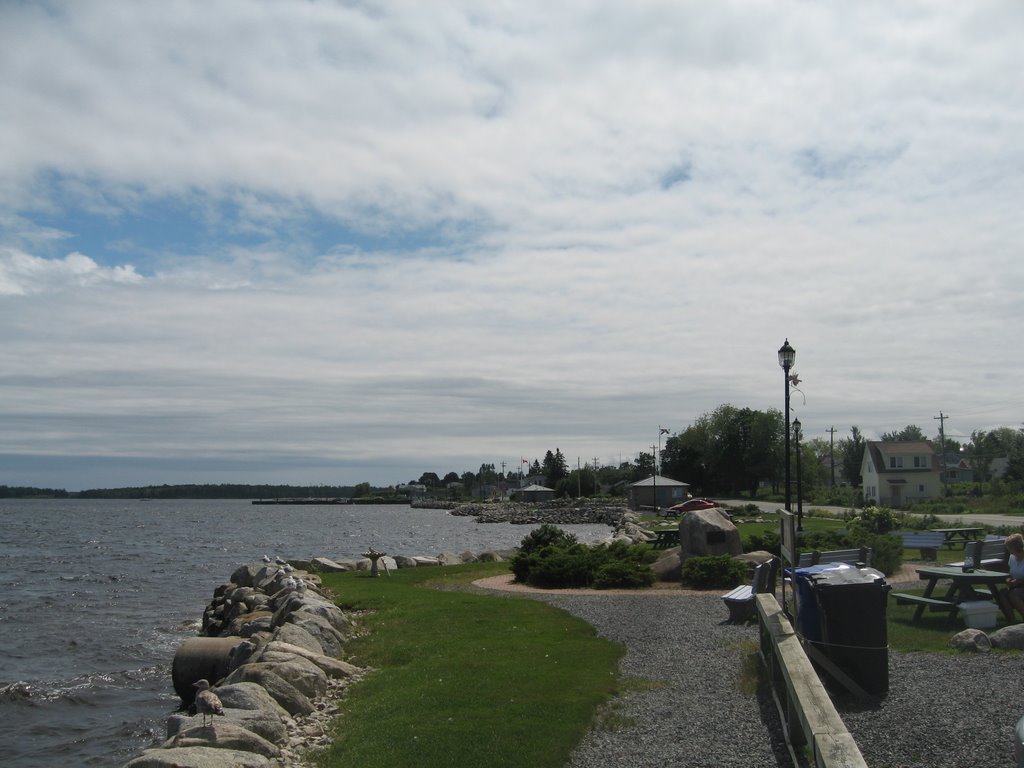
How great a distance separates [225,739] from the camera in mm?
8453

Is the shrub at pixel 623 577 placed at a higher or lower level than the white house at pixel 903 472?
lower

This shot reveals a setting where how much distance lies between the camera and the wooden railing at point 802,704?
5.11 meters

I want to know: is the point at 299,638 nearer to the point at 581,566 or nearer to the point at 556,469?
the point at 581,566

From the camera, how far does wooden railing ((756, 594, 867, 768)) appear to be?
16.8 ft

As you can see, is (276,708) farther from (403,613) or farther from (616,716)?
(403,613)

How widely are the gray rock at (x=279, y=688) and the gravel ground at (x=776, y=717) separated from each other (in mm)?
3773

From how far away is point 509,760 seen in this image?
788 cm

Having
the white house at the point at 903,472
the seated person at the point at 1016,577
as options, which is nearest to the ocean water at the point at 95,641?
the seated person at the point at 1016,577

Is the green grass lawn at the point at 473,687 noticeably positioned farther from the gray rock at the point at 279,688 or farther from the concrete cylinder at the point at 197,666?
the concrete cylinder at the point at 197,666

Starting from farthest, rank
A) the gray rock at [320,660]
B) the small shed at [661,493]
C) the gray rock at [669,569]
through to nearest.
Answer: the small shed at [661,493]
the gray rock at [669,569]
the gray rock at [320,660]

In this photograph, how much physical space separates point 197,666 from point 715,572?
1064 cm

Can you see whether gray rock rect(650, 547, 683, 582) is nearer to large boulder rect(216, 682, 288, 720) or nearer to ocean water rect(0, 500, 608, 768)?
ocean water rect(0, 500, 608, 768)

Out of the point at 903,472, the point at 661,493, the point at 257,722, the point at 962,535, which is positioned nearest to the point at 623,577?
the point at 962,535

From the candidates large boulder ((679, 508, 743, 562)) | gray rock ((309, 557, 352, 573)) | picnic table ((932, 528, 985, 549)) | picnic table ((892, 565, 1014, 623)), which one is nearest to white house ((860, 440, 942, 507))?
picnic table ((932, 528, 985, 549))
